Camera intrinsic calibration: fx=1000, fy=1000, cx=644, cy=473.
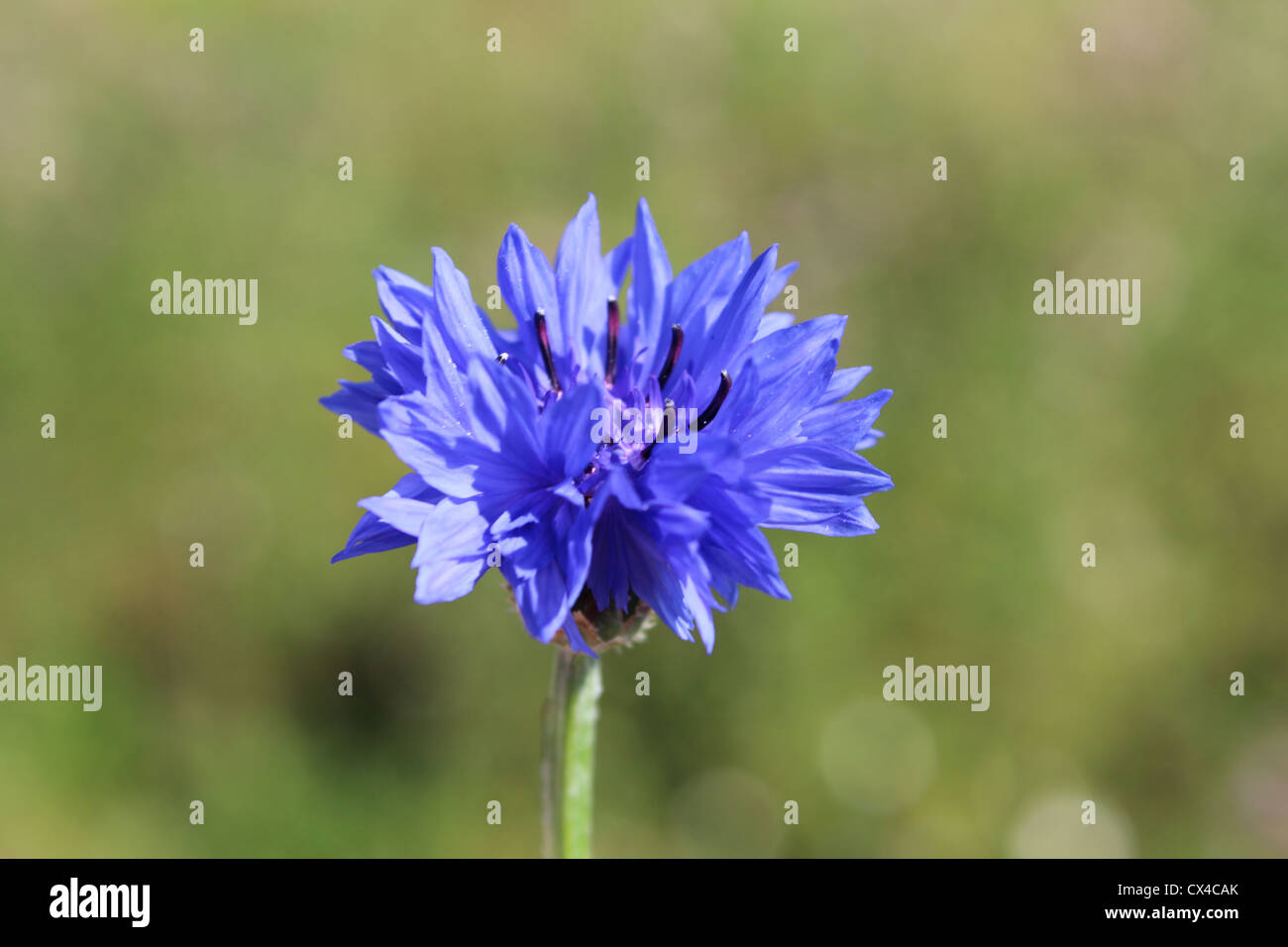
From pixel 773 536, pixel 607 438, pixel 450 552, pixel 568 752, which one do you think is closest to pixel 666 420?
pixel 607 438

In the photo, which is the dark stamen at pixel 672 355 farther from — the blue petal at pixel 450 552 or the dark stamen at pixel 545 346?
the blue petal at pixel 450 552

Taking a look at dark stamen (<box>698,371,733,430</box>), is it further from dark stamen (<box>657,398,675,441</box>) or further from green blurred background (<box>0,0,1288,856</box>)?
green blurred background (<box>0,0,1288,856</box>)

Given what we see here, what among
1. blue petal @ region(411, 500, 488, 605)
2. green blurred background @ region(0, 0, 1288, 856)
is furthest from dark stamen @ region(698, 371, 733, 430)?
green blurred background @ region(0, 0, 1288, 856)

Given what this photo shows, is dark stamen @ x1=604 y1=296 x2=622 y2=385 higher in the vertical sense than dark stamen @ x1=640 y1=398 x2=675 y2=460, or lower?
higher

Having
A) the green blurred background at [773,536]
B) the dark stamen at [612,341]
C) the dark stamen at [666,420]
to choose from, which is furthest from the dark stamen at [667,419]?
the green blurred background at [773,536]

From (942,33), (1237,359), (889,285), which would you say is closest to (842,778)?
(889,285)
